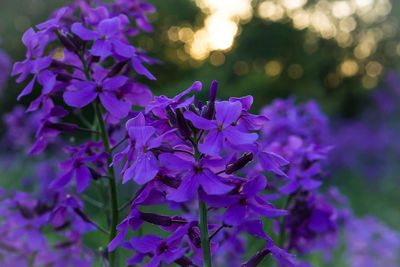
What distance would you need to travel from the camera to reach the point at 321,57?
24.0 ft

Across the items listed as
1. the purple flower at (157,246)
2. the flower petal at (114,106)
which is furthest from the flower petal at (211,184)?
the flower petal at (114,106)

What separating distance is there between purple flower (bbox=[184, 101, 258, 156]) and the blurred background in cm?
510

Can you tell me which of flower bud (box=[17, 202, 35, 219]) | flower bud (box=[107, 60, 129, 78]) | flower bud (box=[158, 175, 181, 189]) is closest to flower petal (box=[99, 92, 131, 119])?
flower bud (box=[107, 60, 129, 78])

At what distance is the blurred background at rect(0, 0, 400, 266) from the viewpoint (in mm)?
6383

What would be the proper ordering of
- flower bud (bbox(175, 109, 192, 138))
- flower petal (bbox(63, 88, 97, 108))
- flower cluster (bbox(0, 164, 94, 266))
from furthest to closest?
flower cluster (bbox(0, 164, 94, 266)), flower petal (bbox(63, 88, 97, 108)), flower bud (bbox(175, 109, 192, 138))

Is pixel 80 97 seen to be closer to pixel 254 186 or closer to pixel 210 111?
pixel 210 111

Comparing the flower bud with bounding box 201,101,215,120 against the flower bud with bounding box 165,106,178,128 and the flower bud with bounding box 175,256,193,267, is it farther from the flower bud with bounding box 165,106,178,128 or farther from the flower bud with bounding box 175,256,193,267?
the flower bud with bounding box 175,256,193,267

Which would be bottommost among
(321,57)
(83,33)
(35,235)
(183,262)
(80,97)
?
(35,235)

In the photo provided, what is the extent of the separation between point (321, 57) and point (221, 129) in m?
7.04

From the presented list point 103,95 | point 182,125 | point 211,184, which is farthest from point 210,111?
point 103,95

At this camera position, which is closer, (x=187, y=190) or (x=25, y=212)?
(x=187, y=190)

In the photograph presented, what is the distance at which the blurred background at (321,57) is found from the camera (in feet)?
20.9

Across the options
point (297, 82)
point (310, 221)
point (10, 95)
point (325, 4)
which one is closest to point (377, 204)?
point (297, 82)

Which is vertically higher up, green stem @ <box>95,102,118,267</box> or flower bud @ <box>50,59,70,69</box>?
flower bud @ <box>50,59,70,69</box>
